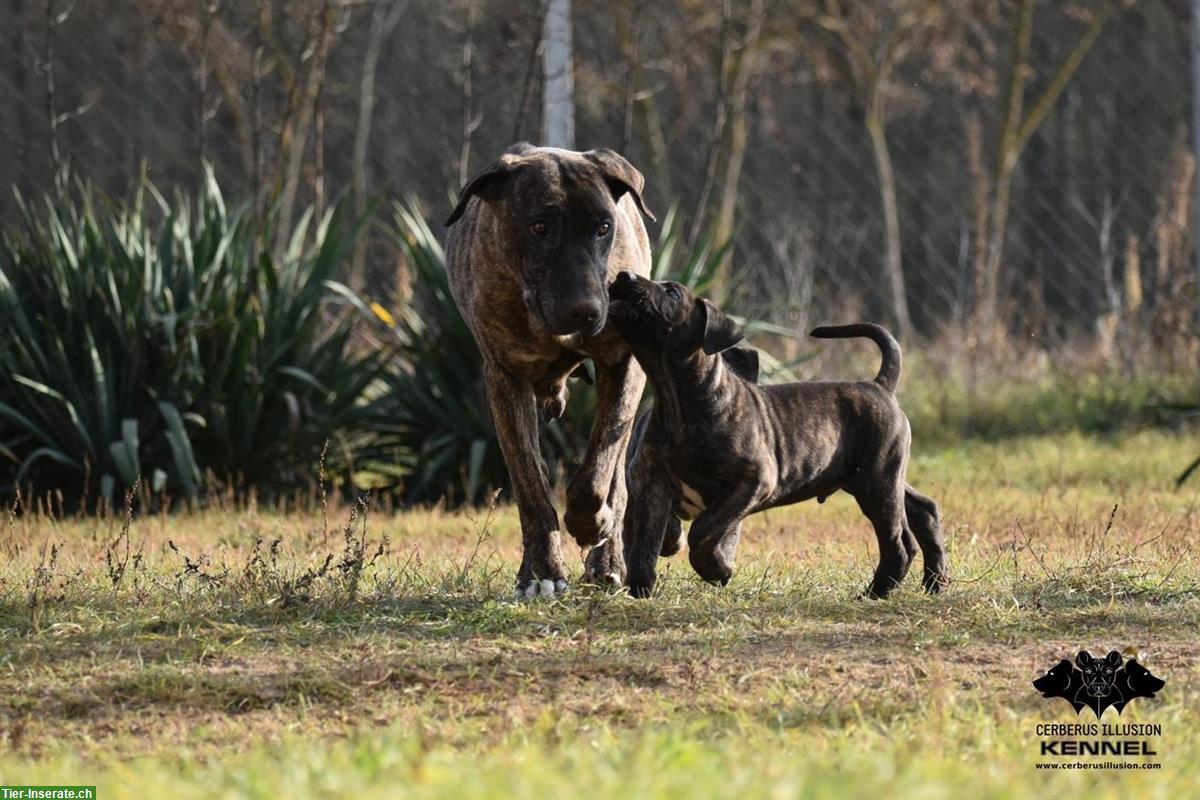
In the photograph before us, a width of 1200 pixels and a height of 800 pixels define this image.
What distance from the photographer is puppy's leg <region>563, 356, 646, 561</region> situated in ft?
19.1

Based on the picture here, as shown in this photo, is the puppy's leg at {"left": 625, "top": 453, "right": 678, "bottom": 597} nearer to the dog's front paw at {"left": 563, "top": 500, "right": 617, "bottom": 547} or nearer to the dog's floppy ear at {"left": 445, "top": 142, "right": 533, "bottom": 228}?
the dog's front paw at {"left": 563, "top": 500, "right": 617, "bottom": 547}

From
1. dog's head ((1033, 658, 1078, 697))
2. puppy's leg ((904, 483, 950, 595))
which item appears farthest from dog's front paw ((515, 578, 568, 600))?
dog's head ((1033, 658, 1078, 697))

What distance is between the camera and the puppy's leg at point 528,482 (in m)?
5.88

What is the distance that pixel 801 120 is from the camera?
20.4 m

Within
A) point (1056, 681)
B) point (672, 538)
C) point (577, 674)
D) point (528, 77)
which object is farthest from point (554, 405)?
point (528, 77)

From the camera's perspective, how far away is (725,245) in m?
10.3

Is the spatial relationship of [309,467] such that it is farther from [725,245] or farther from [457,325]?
[725,245]

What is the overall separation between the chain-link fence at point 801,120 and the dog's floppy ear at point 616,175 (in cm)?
948

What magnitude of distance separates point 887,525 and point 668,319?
1.01 meters

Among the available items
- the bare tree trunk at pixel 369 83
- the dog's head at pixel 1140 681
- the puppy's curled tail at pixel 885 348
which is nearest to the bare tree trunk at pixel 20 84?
the bare tree trunk at pixel 369 83

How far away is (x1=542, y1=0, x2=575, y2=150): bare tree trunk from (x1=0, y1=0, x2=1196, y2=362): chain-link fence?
3887 mm

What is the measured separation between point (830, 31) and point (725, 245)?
8.20m

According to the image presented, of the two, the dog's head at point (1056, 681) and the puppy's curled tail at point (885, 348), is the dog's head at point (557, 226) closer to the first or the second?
the puppy's curled tail at point (885, 348)

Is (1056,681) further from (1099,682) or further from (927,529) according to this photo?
(927,529)
